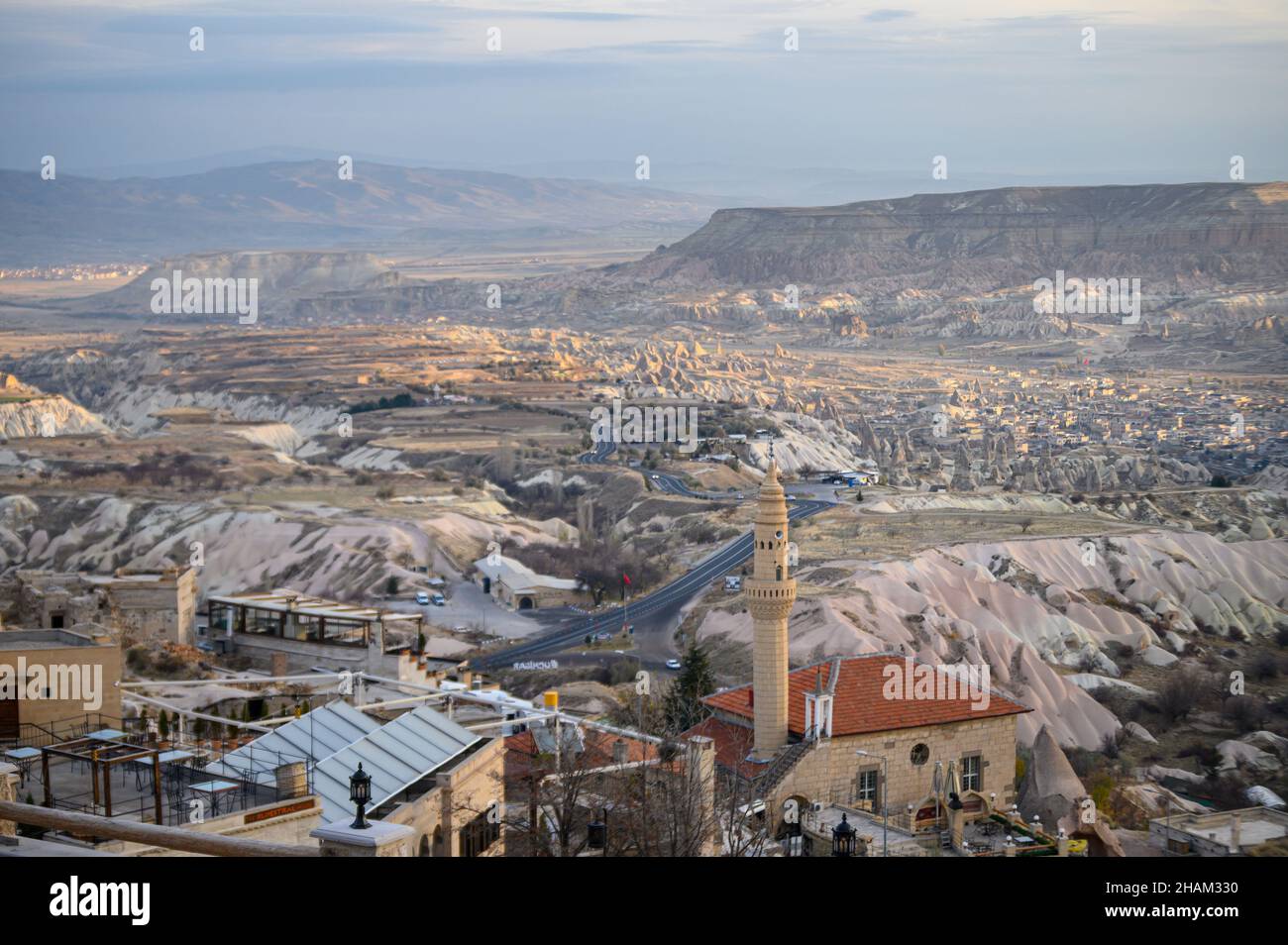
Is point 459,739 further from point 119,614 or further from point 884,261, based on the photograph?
point 884,261

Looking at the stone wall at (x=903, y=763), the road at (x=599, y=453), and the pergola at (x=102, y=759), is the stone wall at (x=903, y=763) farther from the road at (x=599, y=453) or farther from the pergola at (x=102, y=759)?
the road at (x=599, y=453)

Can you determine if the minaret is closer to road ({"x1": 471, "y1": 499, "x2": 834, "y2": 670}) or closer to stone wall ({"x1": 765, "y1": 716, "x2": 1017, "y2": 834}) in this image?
stone wall ({"x1": 765, "y1": 716, "x2": 1017, "y2": 834})

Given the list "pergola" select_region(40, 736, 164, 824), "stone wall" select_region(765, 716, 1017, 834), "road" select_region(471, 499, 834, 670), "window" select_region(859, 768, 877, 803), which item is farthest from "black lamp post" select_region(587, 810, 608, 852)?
"road" select_region(471, 499, 834, 670)

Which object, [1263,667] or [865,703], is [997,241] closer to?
[1263,667]

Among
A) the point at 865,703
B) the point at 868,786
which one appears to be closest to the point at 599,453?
the point at 865,703

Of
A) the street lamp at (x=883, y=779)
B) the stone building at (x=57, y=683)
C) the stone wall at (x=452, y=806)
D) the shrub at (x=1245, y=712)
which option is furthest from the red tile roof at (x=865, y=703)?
the shrub at (x=1245, y=712)
